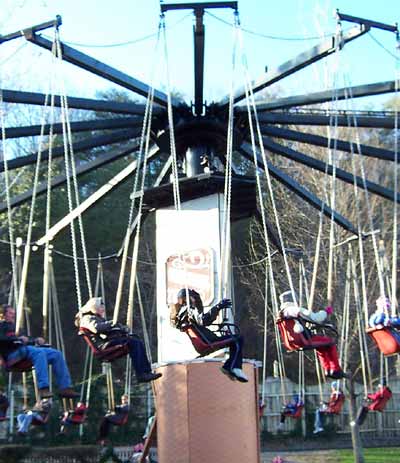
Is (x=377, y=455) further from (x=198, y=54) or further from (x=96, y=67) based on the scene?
(x=96, y=67)

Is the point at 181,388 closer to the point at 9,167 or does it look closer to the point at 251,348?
the point at 9,167

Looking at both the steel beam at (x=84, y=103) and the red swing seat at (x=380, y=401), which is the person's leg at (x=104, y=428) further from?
the steel beam at (x=84, y=103)

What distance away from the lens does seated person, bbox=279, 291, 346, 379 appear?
38.9 feet

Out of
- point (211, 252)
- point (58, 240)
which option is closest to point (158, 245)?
point (211, 252)

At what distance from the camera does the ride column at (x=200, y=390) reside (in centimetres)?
1255

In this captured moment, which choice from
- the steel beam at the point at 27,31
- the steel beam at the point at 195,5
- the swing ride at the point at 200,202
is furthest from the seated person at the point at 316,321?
the steel beam at the point at 27,31

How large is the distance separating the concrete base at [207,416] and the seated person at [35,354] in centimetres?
188

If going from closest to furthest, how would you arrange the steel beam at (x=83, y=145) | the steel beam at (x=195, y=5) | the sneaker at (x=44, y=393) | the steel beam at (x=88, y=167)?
the sneaker at (x=44, y=393) → the steel beam at (x=195, y=5) → the steel beam at (x=83, y=145) → the steel beam at (x=88, y=167)

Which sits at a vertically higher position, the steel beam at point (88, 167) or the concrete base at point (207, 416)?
the steel beam at point (88, 167)

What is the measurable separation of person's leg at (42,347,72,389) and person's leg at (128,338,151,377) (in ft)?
3.68

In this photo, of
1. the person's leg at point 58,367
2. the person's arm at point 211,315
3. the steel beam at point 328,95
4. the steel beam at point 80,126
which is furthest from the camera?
the steel beam at point 80,126

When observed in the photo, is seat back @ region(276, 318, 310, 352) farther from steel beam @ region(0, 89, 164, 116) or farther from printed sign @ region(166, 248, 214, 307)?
steel beam @ region(0, 89, 164, 116)

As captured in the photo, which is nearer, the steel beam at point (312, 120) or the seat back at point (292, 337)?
the seat back at point (292, 337)

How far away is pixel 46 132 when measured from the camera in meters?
14.6
